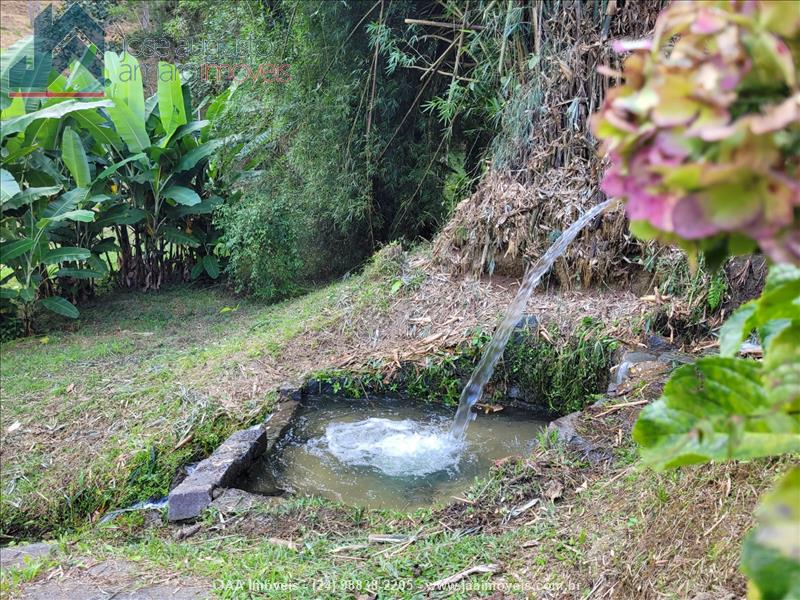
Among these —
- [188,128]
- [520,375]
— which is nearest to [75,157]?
[188,128]

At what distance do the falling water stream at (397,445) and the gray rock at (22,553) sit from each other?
1.09m

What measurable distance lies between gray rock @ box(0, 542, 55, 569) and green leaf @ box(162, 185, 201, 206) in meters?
4.79

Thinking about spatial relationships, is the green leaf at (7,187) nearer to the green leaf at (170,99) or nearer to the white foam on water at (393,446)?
the green leaf at (170,99)

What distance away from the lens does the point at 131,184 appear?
793cm

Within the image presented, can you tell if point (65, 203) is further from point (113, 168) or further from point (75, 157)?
point (113, 168)

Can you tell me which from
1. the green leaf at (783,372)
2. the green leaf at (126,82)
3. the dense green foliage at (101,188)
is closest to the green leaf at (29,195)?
the dense green foliage at (101,188)

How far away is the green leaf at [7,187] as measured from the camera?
242 inches

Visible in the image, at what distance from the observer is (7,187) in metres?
6.20

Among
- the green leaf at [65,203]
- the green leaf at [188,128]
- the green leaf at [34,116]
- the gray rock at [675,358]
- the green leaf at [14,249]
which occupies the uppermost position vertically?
the green leaf at [34,116]

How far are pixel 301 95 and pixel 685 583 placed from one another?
21.8ft

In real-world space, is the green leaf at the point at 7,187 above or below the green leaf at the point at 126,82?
below

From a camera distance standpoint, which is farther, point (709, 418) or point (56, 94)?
point (56, 94)

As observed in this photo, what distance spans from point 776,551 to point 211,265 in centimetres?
834

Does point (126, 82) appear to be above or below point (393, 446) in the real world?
above
